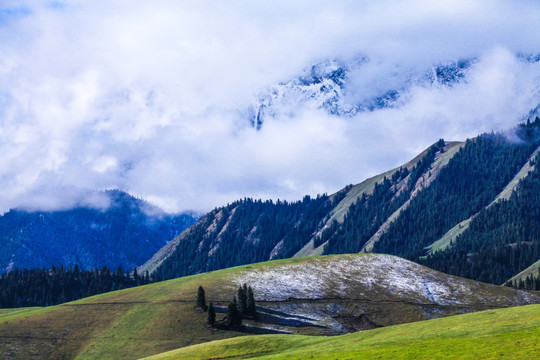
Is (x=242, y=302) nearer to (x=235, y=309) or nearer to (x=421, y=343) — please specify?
(x=235, y=309)

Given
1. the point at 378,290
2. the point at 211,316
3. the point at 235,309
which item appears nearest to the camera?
the point at 211,316

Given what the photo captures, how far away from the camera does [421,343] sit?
82.8m

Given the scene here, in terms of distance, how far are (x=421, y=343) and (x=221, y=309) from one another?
298ft

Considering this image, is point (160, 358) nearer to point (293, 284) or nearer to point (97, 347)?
point (97, 347)

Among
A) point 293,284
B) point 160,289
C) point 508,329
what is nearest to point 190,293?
point 160,289

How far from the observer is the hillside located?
146 m

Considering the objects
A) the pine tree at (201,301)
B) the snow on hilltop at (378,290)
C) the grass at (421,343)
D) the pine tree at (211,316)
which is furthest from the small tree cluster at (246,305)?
the grass at (421,343)

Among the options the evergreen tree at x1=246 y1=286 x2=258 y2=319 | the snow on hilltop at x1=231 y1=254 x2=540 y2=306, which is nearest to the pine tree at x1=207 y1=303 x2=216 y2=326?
the evergreen tree at x1=246 y1=286 x2=258 y2=319

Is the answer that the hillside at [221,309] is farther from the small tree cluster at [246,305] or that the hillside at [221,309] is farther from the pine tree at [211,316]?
the small tree cluster at [246,305]

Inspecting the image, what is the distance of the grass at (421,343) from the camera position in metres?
71.8

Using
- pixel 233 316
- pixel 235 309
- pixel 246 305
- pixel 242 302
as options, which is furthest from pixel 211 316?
pixel 246 305

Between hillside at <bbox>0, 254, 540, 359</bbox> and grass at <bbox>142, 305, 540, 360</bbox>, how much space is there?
3717 cm

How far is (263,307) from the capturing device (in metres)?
172

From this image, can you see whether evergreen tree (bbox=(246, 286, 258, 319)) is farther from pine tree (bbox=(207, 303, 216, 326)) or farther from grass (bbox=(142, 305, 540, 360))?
grass (bbox=(142, 305, 540, 360))
